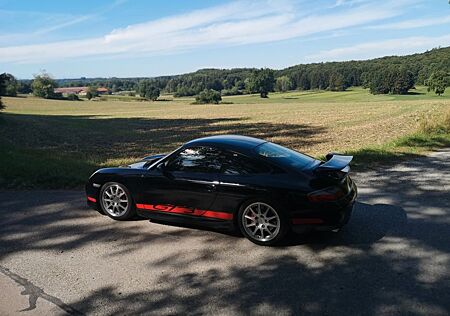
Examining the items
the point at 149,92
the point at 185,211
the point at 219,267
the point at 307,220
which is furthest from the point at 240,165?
the point at 149,92

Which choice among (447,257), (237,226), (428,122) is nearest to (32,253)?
(237,226)

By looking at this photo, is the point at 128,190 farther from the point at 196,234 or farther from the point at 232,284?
the point at 232,284

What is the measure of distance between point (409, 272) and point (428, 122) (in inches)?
527

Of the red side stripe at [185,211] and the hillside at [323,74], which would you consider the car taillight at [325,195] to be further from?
the hillside at [323,74]

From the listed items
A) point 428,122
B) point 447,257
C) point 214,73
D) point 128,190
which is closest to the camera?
point 447,257

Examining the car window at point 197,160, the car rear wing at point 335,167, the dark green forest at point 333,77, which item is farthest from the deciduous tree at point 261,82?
the car window at point 197,160

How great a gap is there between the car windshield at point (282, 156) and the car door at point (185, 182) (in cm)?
63

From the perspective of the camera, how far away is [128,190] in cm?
591

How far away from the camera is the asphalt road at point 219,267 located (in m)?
3.69

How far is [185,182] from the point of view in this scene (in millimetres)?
5453

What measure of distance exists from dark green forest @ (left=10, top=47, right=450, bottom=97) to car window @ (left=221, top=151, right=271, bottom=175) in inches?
3099

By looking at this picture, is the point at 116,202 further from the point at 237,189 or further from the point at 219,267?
the point at 219,267

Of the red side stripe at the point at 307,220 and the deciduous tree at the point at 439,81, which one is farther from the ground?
the deciduous tree at the point at 439,81

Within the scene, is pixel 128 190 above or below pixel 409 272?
above
